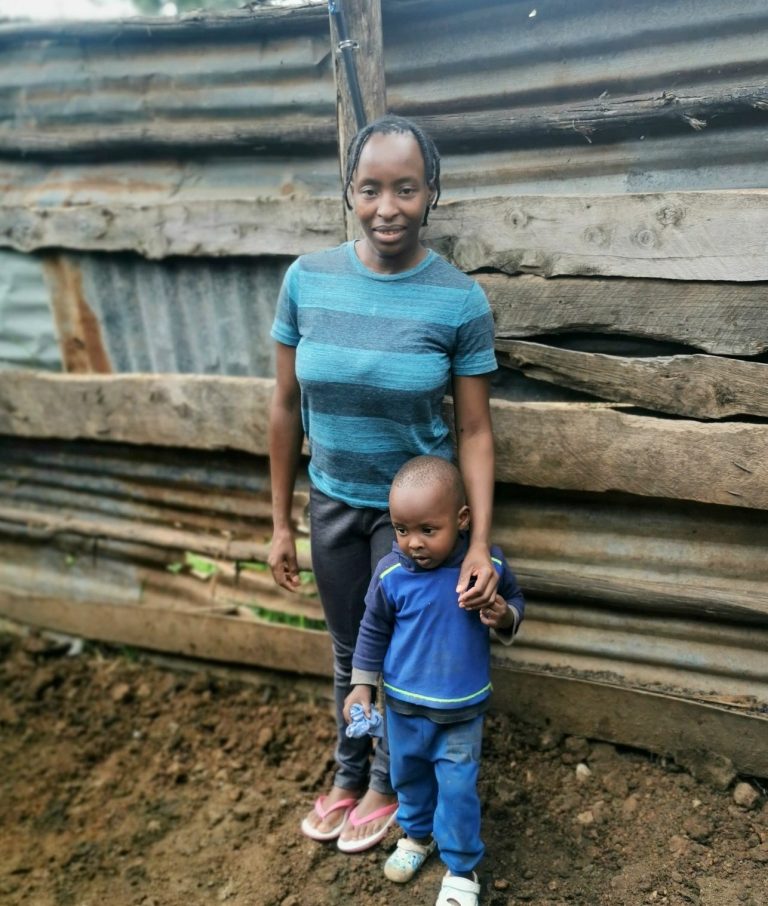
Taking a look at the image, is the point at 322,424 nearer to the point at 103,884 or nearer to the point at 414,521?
the point at 414,521

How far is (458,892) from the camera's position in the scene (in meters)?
2.56

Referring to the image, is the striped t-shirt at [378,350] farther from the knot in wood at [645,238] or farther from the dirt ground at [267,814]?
the dirt ground at [267,814]

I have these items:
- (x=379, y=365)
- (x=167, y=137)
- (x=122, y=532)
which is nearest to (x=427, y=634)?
(x=379, y=365)

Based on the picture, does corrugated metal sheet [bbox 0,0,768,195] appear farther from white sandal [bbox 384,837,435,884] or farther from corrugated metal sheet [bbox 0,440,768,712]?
white sandal [bbox 384,837,435,884]

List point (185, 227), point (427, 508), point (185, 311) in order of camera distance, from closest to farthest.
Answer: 1. point (427, 508)
2. point (185, 227)
3. point (185, 311)

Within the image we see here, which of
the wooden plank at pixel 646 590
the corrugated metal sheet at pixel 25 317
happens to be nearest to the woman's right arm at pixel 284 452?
the wooden plank at pixel 646 590

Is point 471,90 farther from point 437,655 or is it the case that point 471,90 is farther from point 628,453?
point 437,655

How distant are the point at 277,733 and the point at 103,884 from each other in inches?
34.3

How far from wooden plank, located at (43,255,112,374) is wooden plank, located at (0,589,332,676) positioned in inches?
45.3

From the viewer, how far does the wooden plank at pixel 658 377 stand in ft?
8.66

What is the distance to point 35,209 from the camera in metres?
3.58

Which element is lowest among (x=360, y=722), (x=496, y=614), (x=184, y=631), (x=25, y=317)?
(x=184, y=631)

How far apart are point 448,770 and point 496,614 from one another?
496 millimetres

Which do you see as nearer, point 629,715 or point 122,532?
point 629,715
